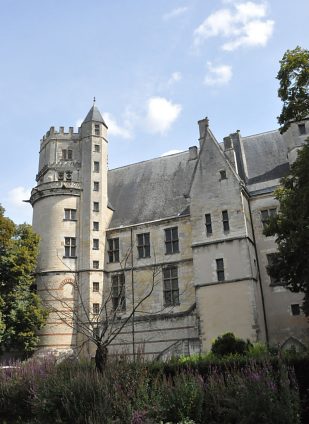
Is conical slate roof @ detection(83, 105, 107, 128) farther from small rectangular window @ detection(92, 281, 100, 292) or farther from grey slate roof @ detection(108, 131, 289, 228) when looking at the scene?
small rectangular window @ detection(92, 281, 100, 292)

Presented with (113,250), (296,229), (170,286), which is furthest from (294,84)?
(113,250)

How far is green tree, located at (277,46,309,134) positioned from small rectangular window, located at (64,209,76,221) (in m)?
17.7

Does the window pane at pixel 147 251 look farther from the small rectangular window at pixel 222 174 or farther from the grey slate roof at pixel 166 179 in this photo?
the small rectangular window at pixel 222 174

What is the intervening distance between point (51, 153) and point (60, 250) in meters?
8.08

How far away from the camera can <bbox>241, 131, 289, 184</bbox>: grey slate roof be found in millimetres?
26719

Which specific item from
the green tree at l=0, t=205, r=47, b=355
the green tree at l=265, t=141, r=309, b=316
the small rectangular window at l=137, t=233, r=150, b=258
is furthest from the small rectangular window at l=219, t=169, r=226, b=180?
the green tree at l=0, t=205, r=47, b=355

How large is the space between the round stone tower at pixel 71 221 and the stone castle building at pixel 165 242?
3.0 inches

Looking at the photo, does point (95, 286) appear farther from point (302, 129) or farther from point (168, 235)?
point (302, 129)

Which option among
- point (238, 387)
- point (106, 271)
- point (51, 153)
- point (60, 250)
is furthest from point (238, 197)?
point (238, 387)

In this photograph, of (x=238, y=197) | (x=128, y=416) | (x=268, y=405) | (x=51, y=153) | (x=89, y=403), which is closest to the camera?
(x=268, y=405)

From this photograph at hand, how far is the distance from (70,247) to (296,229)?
55.5 feet

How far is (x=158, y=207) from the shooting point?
96.1 feet

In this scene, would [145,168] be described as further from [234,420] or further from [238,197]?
[234,420]

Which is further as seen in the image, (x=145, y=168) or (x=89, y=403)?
(x=145, y=168)
